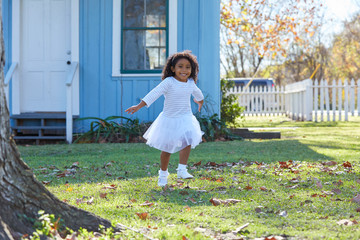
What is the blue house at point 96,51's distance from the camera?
10.8m

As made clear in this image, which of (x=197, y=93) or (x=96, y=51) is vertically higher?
(x=96, y=51)

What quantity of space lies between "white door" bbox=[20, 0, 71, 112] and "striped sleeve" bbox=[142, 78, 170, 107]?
5734 mm

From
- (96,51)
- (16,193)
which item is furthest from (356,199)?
(96,51)

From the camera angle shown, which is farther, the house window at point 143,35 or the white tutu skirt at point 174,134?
the house window at point 143,35

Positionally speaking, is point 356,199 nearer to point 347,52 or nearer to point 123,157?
point 123,157

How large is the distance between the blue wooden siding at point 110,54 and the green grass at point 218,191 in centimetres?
237

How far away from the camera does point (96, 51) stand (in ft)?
35.7

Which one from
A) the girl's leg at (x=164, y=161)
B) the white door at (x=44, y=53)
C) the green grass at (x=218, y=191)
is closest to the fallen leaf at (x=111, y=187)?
the green grass at (x=218, y=191)

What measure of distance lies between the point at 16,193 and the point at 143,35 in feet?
26.9

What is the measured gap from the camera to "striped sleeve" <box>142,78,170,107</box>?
5.49m

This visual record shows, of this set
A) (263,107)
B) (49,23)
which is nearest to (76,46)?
(49,23)

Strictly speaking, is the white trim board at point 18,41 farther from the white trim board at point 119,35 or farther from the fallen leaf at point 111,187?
the fallen leaf at point 111,187

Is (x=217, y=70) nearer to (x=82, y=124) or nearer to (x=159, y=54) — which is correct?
(x=159, y=54)

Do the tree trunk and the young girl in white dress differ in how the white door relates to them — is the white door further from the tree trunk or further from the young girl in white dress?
the tree trunk
